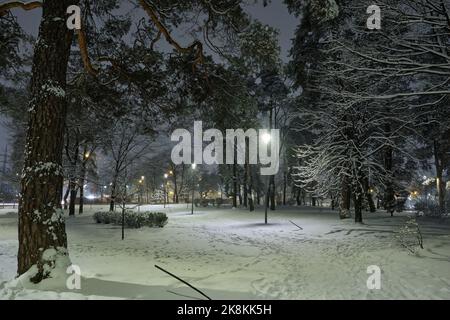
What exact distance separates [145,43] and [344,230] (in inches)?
480

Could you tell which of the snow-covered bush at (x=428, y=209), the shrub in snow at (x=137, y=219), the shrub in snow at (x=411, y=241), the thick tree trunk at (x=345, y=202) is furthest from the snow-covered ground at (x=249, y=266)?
the snow-covered bush at (x=428, y=209)

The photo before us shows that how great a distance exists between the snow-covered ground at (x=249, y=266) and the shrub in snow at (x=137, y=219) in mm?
3129

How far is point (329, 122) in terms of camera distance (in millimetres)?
18469

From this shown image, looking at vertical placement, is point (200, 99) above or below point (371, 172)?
above

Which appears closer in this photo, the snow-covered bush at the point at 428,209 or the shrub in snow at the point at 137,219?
the shrub in snow at the point at 137,219

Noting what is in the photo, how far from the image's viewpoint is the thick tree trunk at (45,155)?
5984 mm

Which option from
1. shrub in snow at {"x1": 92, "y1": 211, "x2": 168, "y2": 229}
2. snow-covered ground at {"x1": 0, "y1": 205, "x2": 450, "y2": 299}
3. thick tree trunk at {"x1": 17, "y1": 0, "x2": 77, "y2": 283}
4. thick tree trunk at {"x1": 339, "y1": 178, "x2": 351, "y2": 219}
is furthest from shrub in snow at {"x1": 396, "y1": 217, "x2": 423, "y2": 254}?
shrub in snow at {"x1": 92, "y1": 211, "x2": 168, "y2": 229}

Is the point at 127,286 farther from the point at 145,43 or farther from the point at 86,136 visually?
the point at 86,136

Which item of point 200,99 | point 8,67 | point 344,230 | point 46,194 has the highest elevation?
point 8,67

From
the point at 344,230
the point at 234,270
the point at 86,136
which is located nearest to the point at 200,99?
the point at 234,270

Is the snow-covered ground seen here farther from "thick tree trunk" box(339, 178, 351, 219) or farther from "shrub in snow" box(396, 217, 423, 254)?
"thick tree trunk" box(339, 178, 351, 219)

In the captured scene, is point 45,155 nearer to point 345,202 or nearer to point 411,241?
point 411,241

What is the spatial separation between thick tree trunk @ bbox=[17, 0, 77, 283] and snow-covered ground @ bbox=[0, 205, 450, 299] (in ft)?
2.19

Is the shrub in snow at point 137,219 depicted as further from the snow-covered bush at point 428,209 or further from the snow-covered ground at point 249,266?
the snow-covered bush at point 428,209
